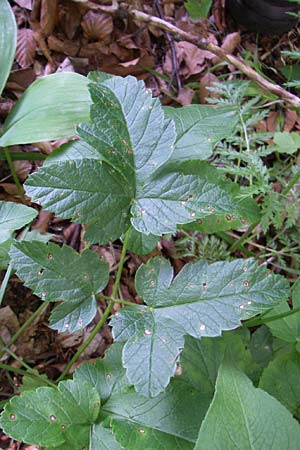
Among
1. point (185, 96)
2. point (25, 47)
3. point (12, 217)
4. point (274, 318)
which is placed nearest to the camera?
point (12, 217)

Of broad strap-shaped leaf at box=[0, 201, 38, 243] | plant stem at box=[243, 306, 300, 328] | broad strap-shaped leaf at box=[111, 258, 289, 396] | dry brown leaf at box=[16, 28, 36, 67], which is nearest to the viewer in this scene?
broad strap-shaped leaf at box=[111, 258, 289, 396]

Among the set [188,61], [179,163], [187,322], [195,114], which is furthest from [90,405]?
[188,61]

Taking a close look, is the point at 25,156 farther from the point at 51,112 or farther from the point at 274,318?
the point at 274,318

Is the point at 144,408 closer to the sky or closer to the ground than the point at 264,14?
closer to the ground

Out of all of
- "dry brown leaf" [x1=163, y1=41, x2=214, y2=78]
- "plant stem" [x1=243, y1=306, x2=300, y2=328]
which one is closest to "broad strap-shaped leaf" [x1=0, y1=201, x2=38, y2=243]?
"plant stem" [x1=243, y1=306, x2=300, y2=328]

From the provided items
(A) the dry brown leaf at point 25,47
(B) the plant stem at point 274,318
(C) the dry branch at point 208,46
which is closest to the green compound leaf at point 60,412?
(B) the plant stem at point 274,318

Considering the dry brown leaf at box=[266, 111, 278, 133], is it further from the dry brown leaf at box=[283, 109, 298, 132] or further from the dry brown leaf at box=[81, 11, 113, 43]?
the dry brown leaf at box=[81, 11, 113, 43]

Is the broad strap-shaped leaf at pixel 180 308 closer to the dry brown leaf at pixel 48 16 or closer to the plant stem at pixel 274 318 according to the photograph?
the plant stem at pixel 274 318

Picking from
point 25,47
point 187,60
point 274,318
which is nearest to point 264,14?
point 187,60
